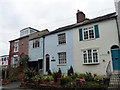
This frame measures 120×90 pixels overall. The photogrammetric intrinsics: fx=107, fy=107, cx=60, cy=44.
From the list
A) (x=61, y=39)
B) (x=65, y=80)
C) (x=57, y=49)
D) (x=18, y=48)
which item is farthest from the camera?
(x=18, y=48)

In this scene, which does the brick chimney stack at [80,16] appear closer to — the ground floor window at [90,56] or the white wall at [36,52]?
the ground floor window at [90,56]

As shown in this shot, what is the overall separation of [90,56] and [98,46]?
1.50 m

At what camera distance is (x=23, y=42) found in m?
21.2

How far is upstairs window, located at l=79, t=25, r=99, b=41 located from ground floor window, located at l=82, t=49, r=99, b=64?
5.45ft

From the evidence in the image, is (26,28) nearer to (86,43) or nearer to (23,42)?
(23,42)

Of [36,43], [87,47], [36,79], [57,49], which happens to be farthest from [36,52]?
[87,47]

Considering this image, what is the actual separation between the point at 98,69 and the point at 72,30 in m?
6.22

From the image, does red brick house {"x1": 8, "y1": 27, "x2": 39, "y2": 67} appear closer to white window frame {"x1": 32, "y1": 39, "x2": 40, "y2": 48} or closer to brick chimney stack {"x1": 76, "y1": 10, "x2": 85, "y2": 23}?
white window frame {"x1": 32, "y1": 39, "x2": 40, "y2": 48}

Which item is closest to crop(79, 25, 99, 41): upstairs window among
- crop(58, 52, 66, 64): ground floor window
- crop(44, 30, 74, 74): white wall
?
crop(44, 30, 74, 74): white wall

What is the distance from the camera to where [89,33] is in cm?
1340

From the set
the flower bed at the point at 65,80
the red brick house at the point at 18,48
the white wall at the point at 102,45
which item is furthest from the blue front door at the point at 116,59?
the red brick house at the point at 18,48

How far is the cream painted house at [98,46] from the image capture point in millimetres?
11383

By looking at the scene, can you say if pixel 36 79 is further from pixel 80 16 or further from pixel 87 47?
pixel 80 16

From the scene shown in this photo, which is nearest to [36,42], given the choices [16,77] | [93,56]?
[16,77]
